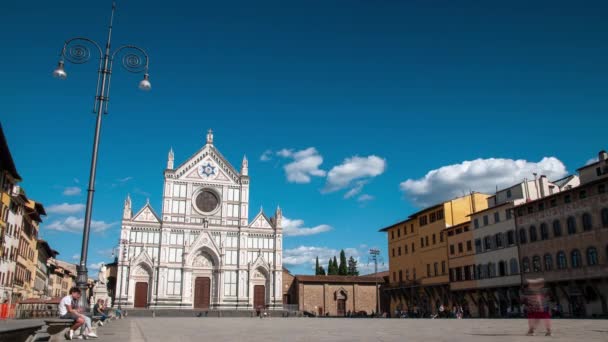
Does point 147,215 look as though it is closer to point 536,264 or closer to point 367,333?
point 536,264

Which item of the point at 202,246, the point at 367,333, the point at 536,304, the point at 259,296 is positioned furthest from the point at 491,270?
the point at 536,304

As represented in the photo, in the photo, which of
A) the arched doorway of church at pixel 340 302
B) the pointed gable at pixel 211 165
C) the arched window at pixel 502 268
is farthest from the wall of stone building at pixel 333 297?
the arched window at pixel 502 268

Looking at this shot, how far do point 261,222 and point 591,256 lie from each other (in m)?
40.7

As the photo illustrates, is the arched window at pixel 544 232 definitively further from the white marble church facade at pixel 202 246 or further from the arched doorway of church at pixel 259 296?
the arched doorway of church at pixel 259 296

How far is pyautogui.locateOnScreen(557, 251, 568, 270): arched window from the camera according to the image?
41.1 meters

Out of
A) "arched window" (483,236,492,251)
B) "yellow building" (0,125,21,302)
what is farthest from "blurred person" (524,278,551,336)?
"arched window" (483,236,492,251)

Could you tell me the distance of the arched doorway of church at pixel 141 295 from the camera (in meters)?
61.4

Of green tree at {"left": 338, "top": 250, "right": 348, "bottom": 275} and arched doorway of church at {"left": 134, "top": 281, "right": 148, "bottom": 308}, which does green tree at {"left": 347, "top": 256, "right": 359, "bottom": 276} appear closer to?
green tree at {"left": 338, "top": 250, "right": 348, "bottom": 275}

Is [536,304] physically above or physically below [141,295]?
below

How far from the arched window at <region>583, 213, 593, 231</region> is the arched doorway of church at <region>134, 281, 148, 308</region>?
47.7 m

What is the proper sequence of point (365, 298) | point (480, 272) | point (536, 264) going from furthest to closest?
point (365, 298), point (480, 272), point (536, 264)

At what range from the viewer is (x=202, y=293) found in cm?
6456

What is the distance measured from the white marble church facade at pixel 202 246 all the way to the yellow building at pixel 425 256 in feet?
51.2

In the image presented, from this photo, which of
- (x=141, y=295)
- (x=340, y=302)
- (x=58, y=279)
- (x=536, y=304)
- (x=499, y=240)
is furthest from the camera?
(x=58, y=279)
